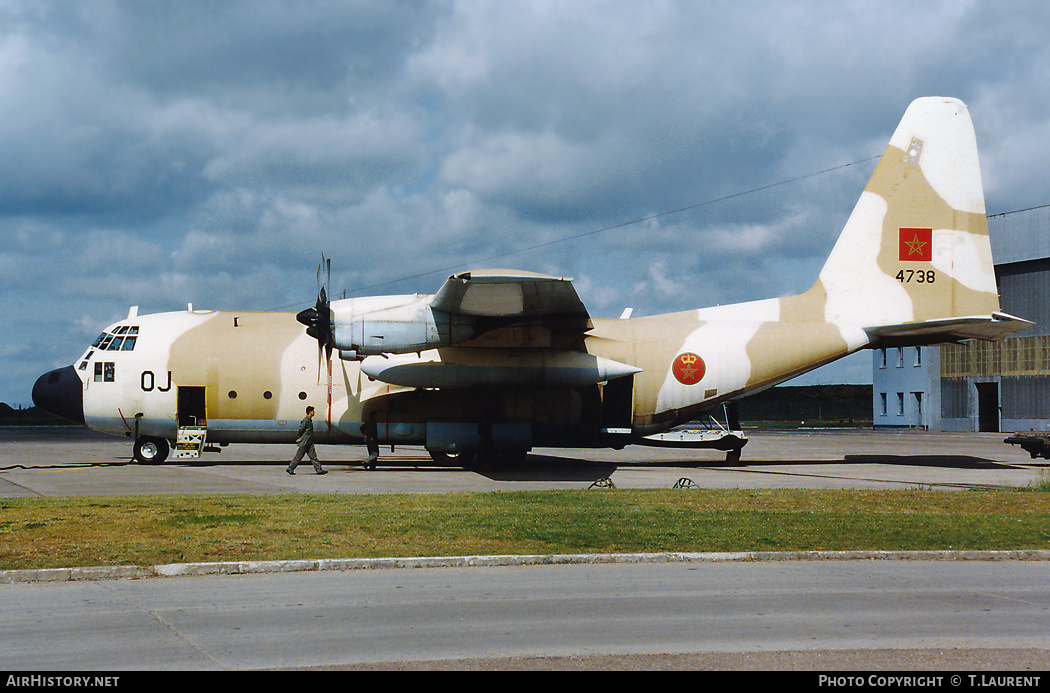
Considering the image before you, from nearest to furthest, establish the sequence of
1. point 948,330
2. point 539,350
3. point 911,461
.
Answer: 1. point 539,350
2. point 948,330
3. point 911,461

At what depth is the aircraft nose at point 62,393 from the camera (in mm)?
23609

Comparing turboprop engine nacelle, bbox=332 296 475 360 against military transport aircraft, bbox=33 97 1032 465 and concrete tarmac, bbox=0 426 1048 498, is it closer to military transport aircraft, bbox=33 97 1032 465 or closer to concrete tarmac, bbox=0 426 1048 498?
military transport aircraft, bbox=33 97 1032 465

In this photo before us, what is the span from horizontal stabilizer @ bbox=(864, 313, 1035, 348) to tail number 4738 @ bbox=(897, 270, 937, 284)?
4.59ft

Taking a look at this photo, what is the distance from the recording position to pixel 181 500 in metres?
14.7

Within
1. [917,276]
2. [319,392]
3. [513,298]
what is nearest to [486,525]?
[513,298]

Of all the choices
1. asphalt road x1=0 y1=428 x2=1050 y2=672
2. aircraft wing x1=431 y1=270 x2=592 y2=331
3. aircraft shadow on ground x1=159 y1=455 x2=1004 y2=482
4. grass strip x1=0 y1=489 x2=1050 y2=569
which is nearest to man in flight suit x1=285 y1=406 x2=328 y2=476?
aircraft shadow on ground x1=159 y1=455 x2=1004 y2=482

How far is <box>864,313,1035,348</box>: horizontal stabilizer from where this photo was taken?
79.9 feet

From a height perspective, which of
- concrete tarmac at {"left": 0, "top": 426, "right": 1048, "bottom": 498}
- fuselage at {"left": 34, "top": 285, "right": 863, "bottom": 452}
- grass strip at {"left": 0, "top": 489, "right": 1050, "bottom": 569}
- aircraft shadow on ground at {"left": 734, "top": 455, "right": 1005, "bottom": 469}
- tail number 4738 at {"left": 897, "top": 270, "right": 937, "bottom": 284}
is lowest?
aircraft shadow on ground at {"left": 734, "top": 455, "right": 1005, "bottom": 469}

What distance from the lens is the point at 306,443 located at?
2211cm

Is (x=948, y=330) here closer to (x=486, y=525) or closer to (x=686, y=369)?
(x=686, y=369)

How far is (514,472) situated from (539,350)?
10.9 feet

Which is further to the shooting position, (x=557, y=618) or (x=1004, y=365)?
(x=1004, y=365)

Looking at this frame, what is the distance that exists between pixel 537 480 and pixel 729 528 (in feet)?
29.6

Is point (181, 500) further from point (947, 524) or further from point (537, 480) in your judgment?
point (947, 524)
